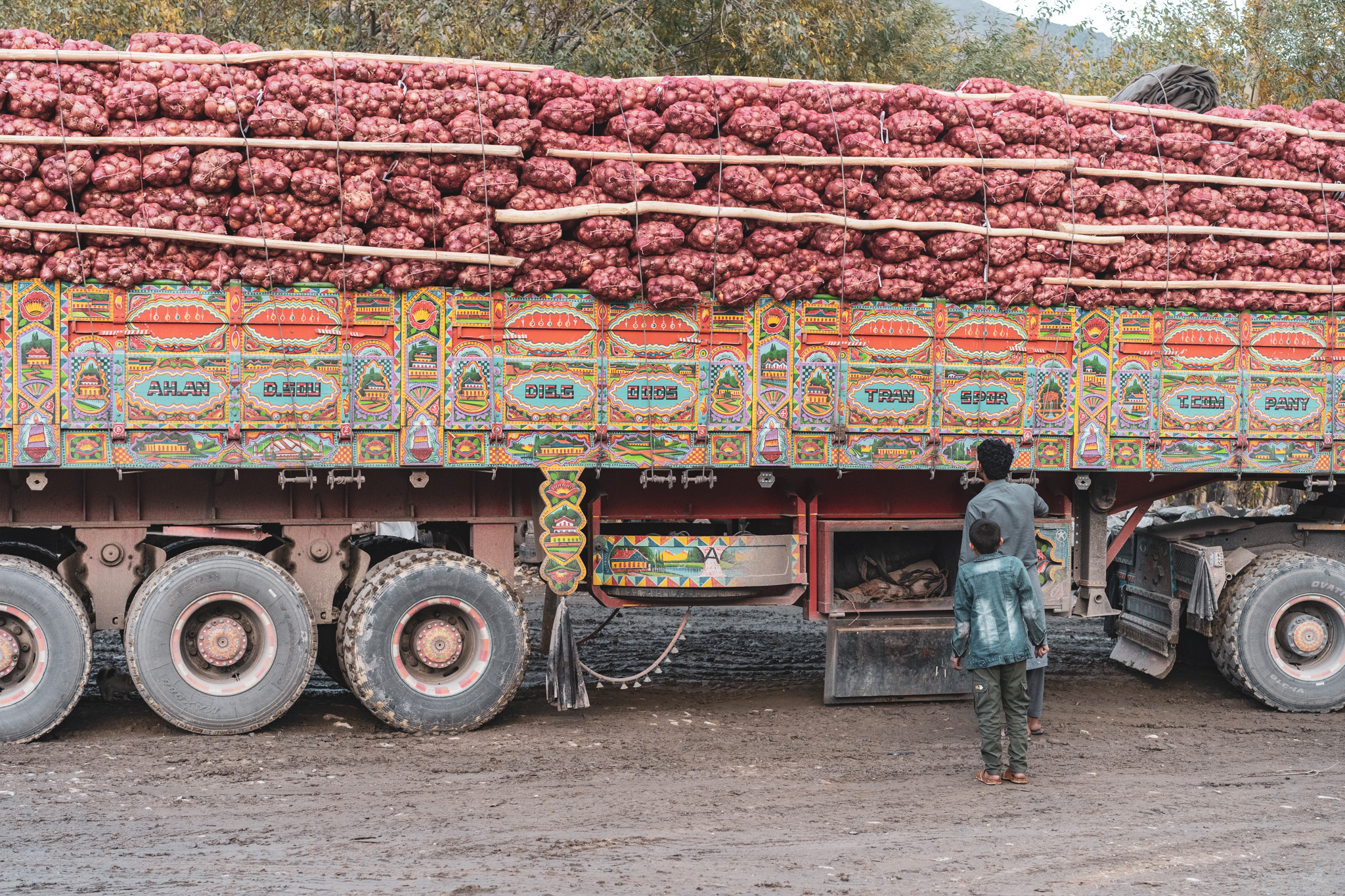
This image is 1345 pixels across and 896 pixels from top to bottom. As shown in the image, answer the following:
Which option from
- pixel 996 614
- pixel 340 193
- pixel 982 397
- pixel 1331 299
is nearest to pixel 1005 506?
pixel 996 614

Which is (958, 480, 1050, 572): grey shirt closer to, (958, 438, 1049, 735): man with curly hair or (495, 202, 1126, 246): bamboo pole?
(958, 438, 1049, 735): man with curly hair

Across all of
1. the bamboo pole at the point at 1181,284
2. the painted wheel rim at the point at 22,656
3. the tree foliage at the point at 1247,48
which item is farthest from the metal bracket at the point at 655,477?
the tree foliage at the point at 1247,48

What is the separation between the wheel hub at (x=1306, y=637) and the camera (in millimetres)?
8727

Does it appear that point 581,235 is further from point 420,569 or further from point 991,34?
point 991,34

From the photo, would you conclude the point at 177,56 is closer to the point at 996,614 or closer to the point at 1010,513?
the point at 1010,513

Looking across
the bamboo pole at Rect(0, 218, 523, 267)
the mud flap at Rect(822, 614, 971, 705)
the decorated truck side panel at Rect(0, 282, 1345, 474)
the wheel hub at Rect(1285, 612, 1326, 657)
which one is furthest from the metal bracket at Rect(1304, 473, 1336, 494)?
the bamboo pole at Rect(0, 218, 523, 267)

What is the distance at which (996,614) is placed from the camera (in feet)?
21.6

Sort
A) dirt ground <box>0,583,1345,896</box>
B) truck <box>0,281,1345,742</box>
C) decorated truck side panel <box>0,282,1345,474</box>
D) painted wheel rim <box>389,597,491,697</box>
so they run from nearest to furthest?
dirt ground <box>0,583,1345,896</box>, decorated truck side panel <box>0,282,1345,474</box>, truck <box>0,281,1345,742</box>, painted wheel rim <box>389,597,491,697</box>

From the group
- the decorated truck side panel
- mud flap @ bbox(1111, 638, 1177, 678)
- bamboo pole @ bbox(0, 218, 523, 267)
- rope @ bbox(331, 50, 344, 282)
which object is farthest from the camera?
mud flap @ bbox(1111, 638, 1177, 678)

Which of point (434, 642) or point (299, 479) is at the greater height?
point (299, 479)

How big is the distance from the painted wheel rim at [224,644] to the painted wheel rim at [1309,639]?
657 cm

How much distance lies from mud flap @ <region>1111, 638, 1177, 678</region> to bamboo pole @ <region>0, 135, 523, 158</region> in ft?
19.0

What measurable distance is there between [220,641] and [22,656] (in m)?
1.09

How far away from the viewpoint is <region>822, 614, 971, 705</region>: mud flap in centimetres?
844
